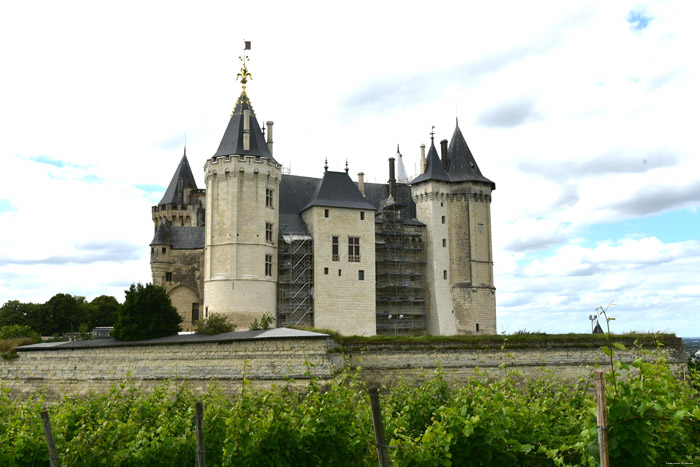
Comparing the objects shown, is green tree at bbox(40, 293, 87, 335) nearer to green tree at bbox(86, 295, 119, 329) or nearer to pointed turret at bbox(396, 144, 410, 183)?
green tree at bbox(86, 295, 119, 329)

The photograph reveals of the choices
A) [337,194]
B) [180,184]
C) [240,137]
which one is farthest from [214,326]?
[180,184]

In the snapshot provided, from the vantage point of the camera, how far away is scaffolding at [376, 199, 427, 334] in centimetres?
4075

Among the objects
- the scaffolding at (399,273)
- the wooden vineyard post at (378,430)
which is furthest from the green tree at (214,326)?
the wooden vineyard post at (378,430)

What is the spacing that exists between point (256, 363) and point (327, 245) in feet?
46.8

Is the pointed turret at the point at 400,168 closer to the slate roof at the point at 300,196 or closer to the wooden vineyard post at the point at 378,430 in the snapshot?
the slate roof at the point at 300,196

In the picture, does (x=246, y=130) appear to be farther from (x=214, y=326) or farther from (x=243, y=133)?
(x=214, y=326)

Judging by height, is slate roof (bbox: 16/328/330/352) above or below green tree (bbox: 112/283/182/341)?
below

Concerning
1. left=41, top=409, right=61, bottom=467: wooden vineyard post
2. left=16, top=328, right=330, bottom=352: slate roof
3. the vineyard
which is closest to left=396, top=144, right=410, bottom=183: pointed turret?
left=16, top=328, right=330, bottom=352: slate roof

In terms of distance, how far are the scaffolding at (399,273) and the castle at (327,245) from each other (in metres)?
0.08

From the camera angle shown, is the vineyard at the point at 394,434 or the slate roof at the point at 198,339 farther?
the slate roof at the point at 198,339

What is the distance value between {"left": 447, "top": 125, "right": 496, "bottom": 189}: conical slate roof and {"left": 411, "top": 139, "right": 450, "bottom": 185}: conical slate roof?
89 cm

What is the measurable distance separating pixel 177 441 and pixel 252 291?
24.5 meters

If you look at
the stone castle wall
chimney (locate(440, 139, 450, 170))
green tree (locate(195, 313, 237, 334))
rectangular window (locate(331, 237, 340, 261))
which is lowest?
the stone castle wall

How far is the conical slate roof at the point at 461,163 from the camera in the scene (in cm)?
4309
